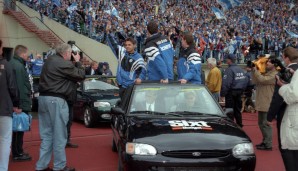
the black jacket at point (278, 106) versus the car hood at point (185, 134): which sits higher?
the black jacket at point (278, 106)

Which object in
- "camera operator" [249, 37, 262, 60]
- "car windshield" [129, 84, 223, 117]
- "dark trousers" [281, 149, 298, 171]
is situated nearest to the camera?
"dark trousers" [281, 149, 298, 171]

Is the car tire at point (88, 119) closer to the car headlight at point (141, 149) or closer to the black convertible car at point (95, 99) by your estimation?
the black convertible car at point (95, 99)

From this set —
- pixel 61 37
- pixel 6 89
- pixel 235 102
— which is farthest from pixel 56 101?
pixel 61 37

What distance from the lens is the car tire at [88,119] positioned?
11.6m

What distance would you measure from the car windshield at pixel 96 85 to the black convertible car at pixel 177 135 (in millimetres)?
6279

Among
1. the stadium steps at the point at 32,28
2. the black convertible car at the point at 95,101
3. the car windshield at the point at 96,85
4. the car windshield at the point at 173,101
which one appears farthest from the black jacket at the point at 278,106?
the stadium steps at the point at 32,28

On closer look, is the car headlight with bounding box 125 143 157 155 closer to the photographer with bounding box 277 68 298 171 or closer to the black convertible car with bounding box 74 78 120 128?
the photographer with bounding box 277 68 298 171

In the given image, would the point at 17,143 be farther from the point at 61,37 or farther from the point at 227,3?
the point at 227,3

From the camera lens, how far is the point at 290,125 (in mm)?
5078

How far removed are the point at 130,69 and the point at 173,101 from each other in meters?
2.05

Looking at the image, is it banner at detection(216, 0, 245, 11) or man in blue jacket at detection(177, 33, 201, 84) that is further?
banner at detection(216, 0, 245, 11)

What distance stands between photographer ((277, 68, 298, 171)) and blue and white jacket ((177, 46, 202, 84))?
3.17 m

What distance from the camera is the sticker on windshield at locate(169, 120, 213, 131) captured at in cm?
570

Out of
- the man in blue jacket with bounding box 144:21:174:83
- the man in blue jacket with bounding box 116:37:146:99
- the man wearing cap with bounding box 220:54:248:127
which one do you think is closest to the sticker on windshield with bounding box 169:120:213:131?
the man in blue jacket with bounding box 144:21:174:83
